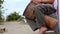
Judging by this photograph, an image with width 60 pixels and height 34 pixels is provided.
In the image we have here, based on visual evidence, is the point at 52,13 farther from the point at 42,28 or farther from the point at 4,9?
the point at 4,9

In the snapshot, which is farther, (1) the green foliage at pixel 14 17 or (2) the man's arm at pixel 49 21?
(1) the green foliage at pixel 14 17

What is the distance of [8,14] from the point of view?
848cm

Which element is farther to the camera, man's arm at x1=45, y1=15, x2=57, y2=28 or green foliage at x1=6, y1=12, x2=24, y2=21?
green foliage at x1=6, y1=12, x2=24, y2=21

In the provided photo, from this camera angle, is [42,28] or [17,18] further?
[17,18]

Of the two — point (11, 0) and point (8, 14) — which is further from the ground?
point (11, 0)

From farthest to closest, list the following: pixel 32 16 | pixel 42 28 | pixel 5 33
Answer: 1. pixel 5 33
2. pixel 32 16
3. pixel 42 28

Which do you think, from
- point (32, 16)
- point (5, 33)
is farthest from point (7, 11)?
point (32, 16)

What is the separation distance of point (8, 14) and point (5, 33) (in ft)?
11.9

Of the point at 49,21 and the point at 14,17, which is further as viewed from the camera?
the point at 14,17

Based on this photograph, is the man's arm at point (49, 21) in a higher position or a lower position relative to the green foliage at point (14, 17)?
higher

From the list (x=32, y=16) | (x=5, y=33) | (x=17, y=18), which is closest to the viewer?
(x=32, y=16)

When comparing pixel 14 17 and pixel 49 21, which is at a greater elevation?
pixel 49 21

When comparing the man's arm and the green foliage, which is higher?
the man's arm

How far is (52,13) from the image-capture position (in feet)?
11.5
